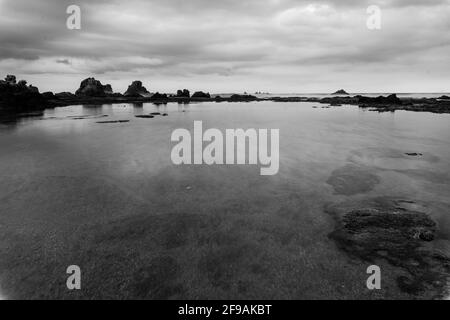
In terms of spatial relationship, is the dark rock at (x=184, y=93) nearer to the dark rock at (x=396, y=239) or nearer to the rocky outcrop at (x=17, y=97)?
the rocky outcrop at (x=17, y=97)

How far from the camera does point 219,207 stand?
462 inches

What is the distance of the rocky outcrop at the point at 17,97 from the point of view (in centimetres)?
6775

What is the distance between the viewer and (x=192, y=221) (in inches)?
411

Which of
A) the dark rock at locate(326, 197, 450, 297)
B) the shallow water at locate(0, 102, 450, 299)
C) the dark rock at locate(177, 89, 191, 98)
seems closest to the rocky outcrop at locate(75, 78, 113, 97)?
the dark rock at locate(177, 89, 191, 98)

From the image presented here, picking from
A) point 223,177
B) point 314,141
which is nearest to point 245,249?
point 223,177

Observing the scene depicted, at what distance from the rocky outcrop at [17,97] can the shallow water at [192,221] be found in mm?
60247

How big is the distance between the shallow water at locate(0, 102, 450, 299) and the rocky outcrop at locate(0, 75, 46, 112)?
2372 inches

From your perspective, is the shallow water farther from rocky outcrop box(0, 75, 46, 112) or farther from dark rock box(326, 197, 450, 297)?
rocky outcrop box(0, 75, 46, 112)

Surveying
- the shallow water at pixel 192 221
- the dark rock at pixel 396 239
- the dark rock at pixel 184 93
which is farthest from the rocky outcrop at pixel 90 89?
the dark rock at pixel 396 239

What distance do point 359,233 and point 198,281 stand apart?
18.7 feet

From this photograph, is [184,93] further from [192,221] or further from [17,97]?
[192,221]

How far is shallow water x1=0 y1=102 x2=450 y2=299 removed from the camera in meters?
7.13

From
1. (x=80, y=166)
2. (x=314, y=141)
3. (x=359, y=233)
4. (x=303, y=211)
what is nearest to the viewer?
(x=359, y=233)
